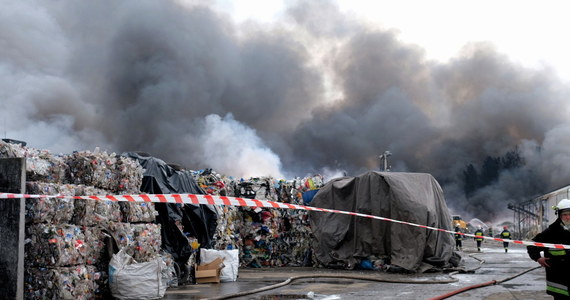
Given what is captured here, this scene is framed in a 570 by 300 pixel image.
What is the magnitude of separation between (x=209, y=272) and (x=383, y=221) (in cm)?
550

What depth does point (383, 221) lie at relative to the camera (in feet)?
49.4

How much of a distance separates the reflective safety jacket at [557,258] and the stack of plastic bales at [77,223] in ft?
19.9

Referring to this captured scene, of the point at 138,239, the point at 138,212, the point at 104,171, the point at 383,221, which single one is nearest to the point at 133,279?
the point at 138,239

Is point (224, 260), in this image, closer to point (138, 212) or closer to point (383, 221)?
point (138, 212)

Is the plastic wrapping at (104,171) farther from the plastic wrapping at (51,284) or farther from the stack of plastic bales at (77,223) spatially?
the plastic wrapping at (51,284)

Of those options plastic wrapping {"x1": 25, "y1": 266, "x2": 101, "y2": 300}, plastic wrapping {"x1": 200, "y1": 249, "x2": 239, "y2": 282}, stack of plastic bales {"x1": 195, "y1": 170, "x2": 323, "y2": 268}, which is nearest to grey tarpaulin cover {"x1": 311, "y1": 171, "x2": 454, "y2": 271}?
stack of plastic bales {"x1": 195, "y1": 170, "x2": 323, "y2": 268}

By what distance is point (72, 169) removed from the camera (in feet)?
29.7

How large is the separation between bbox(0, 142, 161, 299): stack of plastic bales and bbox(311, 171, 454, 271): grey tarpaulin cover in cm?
653

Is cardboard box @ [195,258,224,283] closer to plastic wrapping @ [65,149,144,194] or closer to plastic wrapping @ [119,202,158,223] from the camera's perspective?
plastic wrapping @ [119,202,158,223]

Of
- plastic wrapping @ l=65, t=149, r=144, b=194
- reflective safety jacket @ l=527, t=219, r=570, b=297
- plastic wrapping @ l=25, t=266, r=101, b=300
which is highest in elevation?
plastic wrapping @ l=65, t=149, r=144, b=194

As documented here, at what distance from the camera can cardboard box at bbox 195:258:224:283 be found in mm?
11523

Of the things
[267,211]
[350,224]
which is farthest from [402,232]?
[267,211]

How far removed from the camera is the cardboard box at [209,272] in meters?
11.5

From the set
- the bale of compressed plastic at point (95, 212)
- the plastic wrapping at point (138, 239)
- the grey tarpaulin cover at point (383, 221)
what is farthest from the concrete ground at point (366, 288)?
the bale of compressed plastic at point (95, 212)
